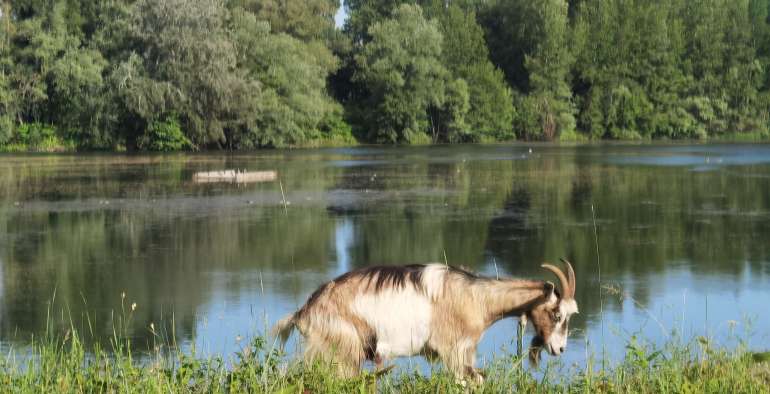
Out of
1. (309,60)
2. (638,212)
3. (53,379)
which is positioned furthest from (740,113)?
(53,379)

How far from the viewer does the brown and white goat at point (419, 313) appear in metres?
6.38

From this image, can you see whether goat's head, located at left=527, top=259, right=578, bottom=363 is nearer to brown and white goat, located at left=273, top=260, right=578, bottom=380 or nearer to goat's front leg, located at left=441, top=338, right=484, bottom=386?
brown and white goat, located at left=273, top=260, right=578, bottom=380

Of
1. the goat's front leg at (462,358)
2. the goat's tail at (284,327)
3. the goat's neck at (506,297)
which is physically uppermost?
the goat's neck at (506,297)

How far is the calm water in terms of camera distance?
11.0 meters

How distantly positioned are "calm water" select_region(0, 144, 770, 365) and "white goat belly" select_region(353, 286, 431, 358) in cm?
83

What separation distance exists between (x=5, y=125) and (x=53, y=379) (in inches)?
2115

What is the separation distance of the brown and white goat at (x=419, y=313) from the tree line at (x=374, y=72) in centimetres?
4749

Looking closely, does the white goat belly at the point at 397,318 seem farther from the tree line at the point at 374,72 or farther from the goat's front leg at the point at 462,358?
the tree line at the point at 374,72

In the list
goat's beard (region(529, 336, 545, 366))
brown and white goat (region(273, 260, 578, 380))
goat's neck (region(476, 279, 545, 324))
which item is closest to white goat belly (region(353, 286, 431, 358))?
brown and white goat (region(273, 260, 578, 380))

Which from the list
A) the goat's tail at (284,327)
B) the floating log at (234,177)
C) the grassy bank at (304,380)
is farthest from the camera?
the floating log at (234,177)

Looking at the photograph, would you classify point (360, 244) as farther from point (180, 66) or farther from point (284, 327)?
point (180, 66)

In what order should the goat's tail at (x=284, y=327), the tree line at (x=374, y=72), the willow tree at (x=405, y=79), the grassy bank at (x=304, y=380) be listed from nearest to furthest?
1. the grassy bank at (x=304, y=380)
2. the goat's tail at (x=284, y=327)
3. the tree line at (x=374, y=72)
4. the willow tree at (x=405, y=79)

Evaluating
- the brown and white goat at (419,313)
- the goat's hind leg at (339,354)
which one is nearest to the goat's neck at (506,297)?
the brown and white goat at (419,313)

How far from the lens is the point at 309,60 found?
2462 inches
